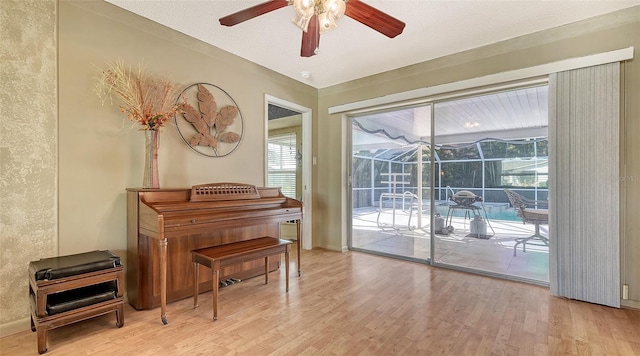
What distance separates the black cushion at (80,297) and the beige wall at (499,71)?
2.89m

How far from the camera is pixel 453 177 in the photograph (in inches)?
137

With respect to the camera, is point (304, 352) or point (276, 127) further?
point (276, 127)

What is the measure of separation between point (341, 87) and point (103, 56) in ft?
9.60

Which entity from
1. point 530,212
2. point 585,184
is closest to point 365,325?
point 530,212

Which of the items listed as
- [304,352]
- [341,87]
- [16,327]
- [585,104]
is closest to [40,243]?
[16,327]

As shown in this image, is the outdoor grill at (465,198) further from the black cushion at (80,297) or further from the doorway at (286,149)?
the black cushion at (80,297)

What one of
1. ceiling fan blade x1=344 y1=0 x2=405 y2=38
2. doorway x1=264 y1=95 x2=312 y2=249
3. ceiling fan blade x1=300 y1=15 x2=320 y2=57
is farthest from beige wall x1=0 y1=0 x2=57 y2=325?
doorway x1=264 y1=95 x2=312 y2=249

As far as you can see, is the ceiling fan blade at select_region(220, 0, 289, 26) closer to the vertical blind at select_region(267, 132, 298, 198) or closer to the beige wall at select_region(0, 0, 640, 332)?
the beige wall at select_region(0, 0, 640, 332)

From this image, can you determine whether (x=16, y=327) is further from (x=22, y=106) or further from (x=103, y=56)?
(x=103, y=56)

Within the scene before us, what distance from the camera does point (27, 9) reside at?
6.74 feet

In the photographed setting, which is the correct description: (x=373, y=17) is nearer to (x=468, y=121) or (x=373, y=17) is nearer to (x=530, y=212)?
(x=468, y=121)

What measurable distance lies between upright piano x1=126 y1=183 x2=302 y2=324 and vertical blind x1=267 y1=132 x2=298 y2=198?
2230mm

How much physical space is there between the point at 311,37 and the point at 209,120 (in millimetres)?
1623

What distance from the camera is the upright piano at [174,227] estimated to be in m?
2.17
